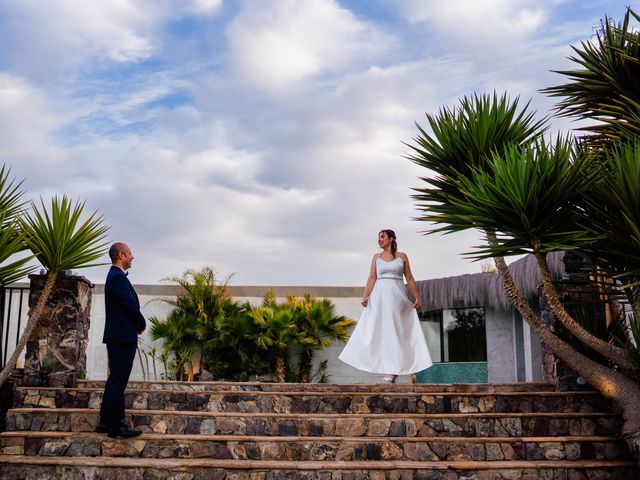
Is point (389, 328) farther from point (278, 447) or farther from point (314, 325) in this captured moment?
point (314, 325)

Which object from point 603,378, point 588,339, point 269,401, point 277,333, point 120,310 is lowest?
point 269,401

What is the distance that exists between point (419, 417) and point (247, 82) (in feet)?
15.3

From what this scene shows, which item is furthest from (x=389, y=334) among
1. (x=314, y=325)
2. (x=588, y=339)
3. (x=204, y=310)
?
(x=204, y=310)

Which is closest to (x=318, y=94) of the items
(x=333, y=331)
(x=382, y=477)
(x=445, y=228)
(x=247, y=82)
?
(x=247, y=82)

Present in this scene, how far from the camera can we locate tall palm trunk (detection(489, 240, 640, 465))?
28.5 feet

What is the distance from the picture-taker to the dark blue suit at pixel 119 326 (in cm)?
786

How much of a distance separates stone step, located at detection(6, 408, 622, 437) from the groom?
0.90m

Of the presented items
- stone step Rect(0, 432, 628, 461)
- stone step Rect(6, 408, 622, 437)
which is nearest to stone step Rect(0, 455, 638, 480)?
stone step Rect(0, 432, 628, 461)

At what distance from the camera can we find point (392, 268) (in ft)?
35.4

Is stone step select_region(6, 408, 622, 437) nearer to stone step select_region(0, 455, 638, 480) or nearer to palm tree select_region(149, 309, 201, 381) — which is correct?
stone step select_region(0, 455, 638, 480)

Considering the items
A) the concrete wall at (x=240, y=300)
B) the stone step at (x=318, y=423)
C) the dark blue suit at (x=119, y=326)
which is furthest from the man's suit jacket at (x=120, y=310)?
the concrete wall at (x=240, y=300)

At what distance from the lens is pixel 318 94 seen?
10.0m

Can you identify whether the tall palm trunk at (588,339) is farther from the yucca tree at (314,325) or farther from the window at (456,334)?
the window at (456,334)

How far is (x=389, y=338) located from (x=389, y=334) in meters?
0.05
